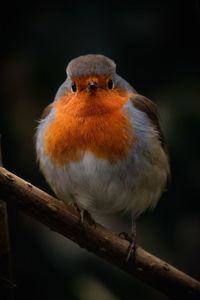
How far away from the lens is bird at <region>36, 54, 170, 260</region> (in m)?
3.62

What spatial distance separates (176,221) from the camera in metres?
4.18

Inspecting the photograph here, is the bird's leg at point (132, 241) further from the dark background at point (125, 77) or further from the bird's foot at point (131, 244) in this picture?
the dark background at point (125, 77)

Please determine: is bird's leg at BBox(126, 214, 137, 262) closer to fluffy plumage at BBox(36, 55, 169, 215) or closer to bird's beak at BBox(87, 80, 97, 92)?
fluffy plumage at BBox(36, 55, 169, 215)

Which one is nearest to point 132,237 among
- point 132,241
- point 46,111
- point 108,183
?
point 132,241

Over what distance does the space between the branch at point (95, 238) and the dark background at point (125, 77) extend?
0.48 m

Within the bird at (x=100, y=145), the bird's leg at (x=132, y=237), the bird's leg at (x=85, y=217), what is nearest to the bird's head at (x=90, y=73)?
the bird at (x=100, y=145)

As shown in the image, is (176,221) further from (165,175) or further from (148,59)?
(148,59)

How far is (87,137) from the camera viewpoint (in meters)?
3.62

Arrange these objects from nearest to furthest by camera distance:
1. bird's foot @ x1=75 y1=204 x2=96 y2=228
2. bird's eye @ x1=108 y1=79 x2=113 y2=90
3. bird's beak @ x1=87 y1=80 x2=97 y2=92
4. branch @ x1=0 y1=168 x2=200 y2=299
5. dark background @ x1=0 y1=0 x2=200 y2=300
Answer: branch @ x1=0 y1=168 x2=200 y2=299, bird's foot @ x1=75 y1=204 x2=96 y2=228, bird's beak @ x1=87 y1=80 x2=97 y2=92, bird's eye @ x1=108 y1=79 x2=113 y2=90, dark background @ x1=0 y1=0 x2=200 y2=300

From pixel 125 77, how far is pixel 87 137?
92 centimetres

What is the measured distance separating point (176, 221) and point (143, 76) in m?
0.91

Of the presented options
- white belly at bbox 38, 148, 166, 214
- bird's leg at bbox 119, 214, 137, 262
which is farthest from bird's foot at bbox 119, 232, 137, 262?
white belly at bbox 38, 148, 166, 214

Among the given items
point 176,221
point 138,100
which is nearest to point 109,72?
point 138,100

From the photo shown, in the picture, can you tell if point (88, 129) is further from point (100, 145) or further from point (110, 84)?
point (110, 84)
